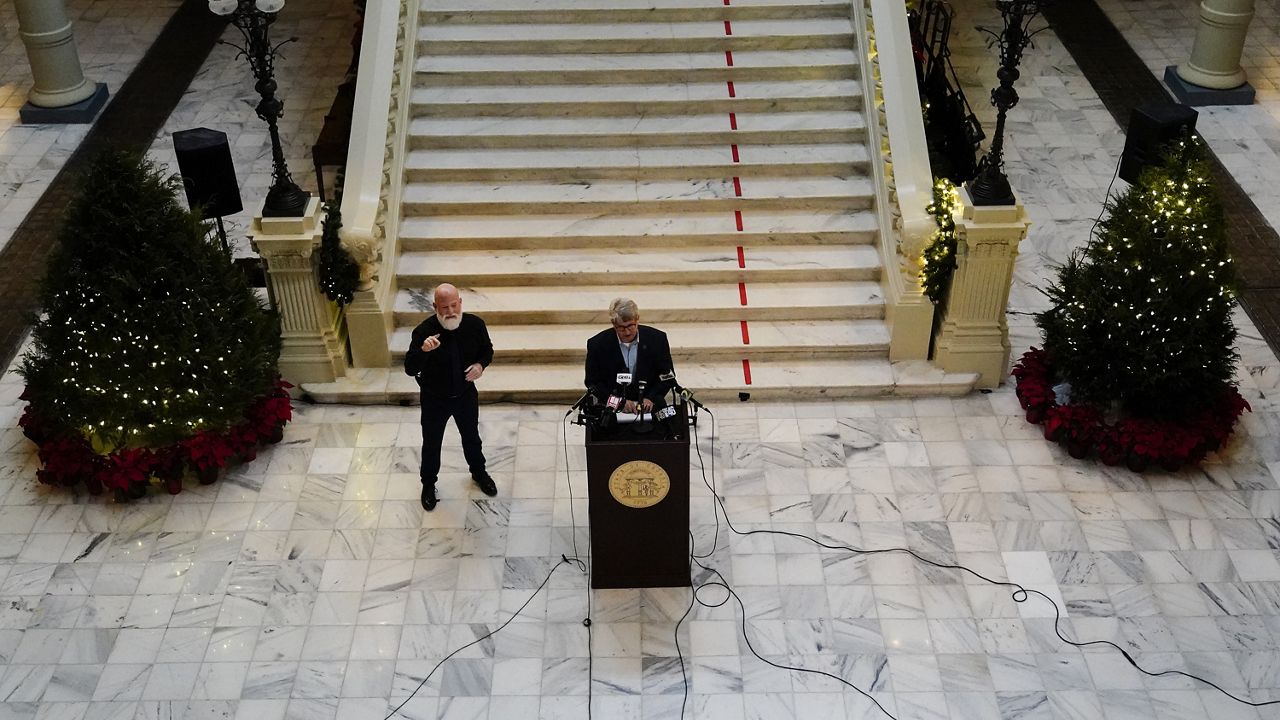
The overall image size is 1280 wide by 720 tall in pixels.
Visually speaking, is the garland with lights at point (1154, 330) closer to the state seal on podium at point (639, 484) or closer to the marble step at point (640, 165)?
the marble step at point (640, 165)

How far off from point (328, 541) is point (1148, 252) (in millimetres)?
5666

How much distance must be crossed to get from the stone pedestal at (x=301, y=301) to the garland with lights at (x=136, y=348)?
1.15 ft

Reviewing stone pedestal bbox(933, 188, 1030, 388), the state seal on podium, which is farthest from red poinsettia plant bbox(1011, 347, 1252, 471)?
the state seal on podium

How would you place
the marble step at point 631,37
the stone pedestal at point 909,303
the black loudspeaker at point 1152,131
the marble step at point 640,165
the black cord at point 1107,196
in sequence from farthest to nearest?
the black cord at point 1107,196, the marble step at point 631,37, the black loudspeaker at point 1152,131, the marble step at point 640,165, the stone pedestal at point 909,303

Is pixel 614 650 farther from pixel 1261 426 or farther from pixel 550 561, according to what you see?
pixel 1261 426

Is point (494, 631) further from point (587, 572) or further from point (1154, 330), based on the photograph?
point (1154, 330)

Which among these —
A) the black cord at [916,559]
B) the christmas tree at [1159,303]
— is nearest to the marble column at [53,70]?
the black cord at [916,559]

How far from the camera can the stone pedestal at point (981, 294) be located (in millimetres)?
9406

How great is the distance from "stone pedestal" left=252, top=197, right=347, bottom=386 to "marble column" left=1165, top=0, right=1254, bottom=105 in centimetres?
950

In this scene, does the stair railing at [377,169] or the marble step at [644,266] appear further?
the marble step at [644,266]

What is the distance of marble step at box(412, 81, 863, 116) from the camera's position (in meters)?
11.6

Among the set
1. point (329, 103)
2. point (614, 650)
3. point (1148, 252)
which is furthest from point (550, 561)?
point (329, 103)

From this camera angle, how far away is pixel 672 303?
10.5 metres

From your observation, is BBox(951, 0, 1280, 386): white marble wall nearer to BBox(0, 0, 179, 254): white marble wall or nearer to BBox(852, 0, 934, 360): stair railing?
BBox(852, 0, 934, 360): stair railing
